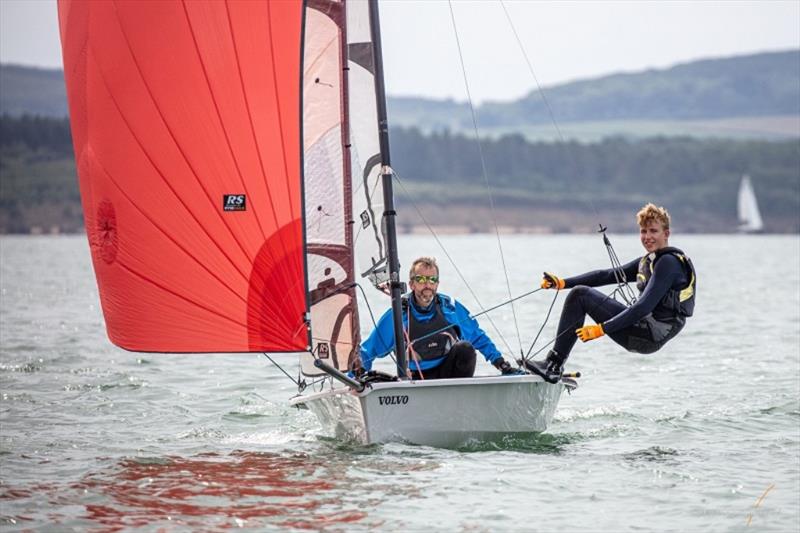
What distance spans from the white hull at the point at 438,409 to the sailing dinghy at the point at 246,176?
13 millimetres

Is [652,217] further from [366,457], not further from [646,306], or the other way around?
[366,457]

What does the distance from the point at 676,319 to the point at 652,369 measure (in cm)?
592

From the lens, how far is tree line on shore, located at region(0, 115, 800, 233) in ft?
304

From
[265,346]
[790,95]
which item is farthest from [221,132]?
[790,95]

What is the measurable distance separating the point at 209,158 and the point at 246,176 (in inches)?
10.4

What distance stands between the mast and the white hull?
267 millimetres

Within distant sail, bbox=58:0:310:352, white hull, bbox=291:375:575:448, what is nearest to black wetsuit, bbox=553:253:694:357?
white hull, bbox=291:375:575:448

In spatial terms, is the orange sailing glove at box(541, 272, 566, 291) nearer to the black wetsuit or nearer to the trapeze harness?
the black wetsuit

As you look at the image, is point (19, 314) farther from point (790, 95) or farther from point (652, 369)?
point (790, 95)

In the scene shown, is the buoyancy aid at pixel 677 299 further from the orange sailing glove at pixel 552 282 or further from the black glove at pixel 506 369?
the black glove at pixel 506 369

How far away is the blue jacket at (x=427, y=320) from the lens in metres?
8.61

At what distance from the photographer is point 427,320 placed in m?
8.60

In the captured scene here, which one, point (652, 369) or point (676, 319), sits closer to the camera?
point (676, 319)

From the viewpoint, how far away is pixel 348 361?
337 inches
